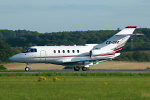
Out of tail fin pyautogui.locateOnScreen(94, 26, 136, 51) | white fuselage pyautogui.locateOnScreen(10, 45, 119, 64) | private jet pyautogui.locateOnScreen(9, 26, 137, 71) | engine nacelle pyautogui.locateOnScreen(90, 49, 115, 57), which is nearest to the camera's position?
white fuselage pyautogui.locateOnScreen(10, 45, 119, 64)

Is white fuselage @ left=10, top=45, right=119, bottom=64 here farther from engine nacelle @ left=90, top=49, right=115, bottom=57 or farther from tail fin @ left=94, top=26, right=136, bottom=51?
tail fin @ left=94, top=26, right=136, bottom=51

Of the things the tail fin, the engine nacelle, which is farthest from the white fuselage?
the tail fin

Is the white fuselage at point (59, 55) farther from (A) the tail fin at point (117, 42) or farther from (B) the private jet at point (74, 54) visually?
(A) the tail fin at point (117, 42)

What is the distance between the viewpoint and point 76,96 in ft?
61.9

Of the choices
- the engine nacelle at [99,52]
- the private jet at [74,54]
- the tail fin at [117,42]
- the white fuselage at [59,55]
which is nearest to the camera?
the white fuselage at [59,55]

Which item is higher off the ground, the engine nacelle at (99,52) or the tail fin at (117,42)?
the tail fin at (117,42)

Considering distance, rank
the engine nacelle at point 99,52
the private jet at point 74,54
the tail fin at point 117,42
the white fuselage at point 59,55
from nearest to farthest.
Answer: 1. the white fuselage at point 59,55
2. the private jet at point 74,54
3. the engine nacelle at point 99,52
4. the tail fin at point 117,42

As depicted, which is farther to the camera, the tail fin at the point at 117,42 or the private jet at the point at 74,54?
the tail fin at the point at 117,42

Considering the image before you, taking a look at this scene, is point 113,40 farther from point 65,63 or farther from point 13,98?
point 13,98

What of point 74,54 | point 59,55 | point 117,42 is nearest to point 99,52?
point 117,42

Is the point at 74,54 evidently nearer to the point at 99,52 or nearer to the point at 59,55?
the point at 59,55

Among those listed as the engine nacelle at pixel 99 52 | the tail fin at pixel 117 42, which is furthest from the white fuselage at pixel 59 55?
the tail fin at pixel 117 42

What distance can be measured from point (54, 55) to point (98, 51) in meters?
5.53

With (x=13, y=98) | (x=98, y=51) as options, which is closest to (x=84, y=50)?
(x=98, y=51)
